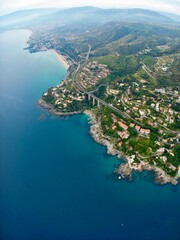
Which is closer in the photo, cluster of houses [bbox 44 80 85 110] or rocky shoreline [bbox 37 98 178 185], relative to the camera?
rocky shoreline [bbox 37 98 178 185]

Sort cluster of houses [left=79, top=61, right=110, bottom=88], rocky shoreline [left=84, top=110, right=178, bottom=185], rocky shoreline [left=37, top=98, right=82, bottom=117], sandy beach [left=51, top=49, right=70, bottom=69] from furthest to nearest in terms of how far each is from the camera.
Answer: sandy beach [left=51, top=49, right=70, bottom=69], cluster of houses [left=79, top=61, right=110, bottom=88], rocky shoreline [left=37, top=98, right=82, bottom=117], rocky shoreline [left=84, top=110, right=178, bottom=185]

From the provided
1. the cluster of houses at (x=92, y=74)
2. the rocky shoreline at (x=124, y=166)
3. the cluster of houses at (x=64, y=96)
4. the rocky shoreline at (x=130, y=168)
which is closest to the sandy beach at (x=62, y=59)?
the cluster of houses at (x=92, y=74)

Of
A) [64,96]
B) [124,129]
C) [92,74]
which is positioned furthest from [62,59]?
[124,129]

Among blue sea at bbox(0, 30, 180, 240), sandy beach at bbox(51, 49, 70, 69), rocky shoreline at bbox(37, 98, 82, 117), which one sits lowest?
sandy beach at bbox(51, 49, 70, 69)

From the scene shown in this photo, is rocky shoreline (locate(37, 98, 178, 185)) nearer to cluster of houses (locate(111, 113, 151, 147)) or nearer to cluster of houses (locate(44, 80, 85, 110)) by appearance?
cluster of houses (locate(111, 113, 151, 147))

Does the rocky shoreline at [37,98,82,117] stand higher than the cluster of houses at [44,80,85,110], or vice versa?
the cluster of houses at [44,80,85,110]

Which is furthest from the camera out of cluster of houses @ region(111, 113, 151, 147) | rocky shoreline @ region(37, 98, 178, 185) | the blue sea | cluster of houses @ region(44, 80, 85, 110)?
cluster of houses @ region(44, 80, 85, 110)

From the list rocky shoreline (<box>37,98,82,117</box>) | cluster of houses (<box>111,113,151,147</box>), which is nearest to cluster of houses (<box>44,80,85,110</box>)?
rocky shoreline (<box>37,98,82,117</box>)

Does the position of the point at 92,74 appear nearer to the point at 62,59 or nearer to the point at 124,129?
the point at 62,59

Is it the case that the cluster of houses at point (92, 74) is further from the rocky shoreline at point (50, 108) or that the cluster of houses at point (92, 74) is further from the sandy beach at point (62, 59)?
A: the rocky shoreline at point (50, 108)
